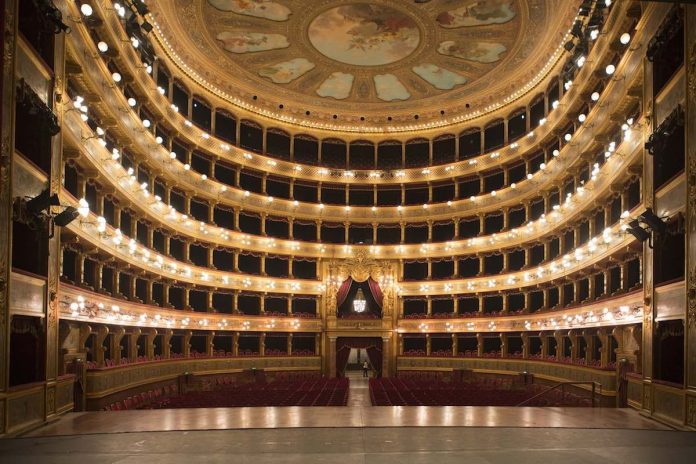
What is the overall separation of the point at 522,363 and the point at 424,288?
9094 mm

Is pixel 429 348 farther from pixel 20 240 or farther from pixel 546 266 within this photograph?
pixel 20 240

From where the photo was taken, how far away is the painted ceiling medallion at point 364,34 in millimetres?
29531

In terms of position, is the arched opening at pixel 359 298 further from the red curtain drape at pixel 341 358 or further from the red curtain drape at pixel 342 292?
the red curtain drape at pixel 341 358

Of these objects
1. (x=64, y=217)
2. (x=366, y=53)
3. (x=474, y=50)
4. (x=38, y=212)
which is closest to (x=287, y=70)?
(x=366, y=53)

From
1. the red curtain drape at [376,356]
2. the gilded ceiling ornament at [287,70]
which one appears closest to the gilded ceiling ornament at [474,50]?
the gilded ceiling ornament at [287,70]

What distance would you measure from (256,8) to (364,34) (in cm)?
574

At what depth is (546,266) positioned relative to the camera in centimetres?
3134

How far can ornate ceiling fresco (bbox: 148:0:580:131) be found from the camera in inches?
1137

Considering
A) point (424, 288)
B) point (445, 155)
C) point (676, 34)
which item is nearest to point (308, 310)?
point (424, 288)

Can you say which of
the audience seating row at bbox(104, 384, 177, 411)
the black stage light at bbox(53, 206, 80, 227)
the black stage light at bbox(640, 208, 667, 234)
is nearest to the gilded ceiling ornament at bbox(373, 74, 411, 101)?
the audience seating row at bbox(104, 384, 177, 411)

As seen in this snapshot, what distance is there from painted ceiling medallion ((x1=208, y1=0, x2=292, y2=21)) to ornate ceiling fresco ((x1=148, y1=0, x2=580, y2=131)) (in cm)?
5

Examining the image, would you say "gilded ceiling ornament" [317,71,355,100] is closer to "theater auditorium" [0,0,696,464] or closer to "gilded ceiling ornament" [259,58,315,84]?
"theater auditorium" [0,0,696,464]

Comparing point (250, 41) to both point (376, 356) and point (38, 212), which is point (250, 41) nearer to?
point (376, 356)

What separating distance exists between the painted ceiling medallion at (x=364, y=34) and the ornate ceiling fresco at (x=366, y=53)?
5 centimetres
